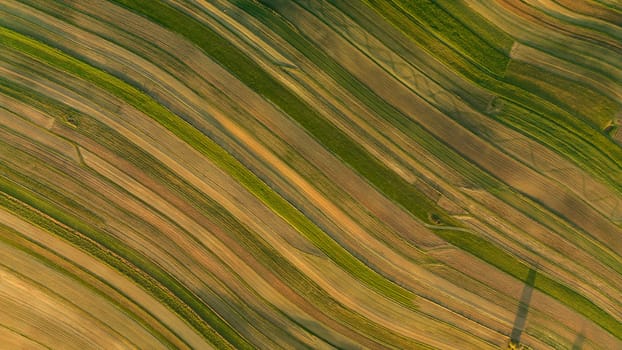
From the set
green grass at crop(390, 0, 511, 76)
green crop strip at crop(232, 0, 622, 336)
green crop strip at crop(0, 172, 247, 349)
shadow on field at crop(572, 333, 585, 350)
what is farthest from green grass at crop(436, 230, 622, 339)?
green crop strip at crop(0, 172, 247, 349)

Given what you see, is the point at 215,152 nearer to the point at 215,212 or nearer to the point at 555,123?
the point at 215,212

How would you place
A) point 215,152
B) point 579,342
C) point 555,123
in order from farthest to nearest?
point 215,152 → point 579,342 → point 555,123

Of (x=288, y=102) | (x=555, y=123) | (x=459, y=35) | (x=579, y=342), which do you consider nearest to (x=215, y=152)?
(x=288, y=102)

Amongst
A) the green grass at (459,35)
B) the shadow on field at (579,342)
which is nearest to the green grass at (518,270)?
the shadow on field at (579,342)

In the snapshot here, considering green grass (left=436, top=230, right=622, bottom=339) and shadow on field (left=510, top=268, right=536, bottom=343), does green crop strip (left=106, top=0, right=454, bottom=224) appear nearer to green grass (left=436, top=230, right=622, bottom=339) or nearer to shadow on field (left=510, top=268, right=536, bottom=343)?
green grass (left=436, top=230, right=622, bottom=339)

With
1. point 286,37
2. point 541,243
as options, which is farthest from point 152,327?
point 541,243

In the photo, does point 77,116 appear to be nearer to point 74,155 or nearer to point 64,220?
point 74,155

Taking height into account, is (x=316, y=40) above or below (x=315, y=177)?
above

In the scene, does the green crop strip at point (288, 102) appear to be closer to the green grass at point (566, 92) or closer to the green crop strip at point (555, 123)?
the green crop strip at point (555, 123)
